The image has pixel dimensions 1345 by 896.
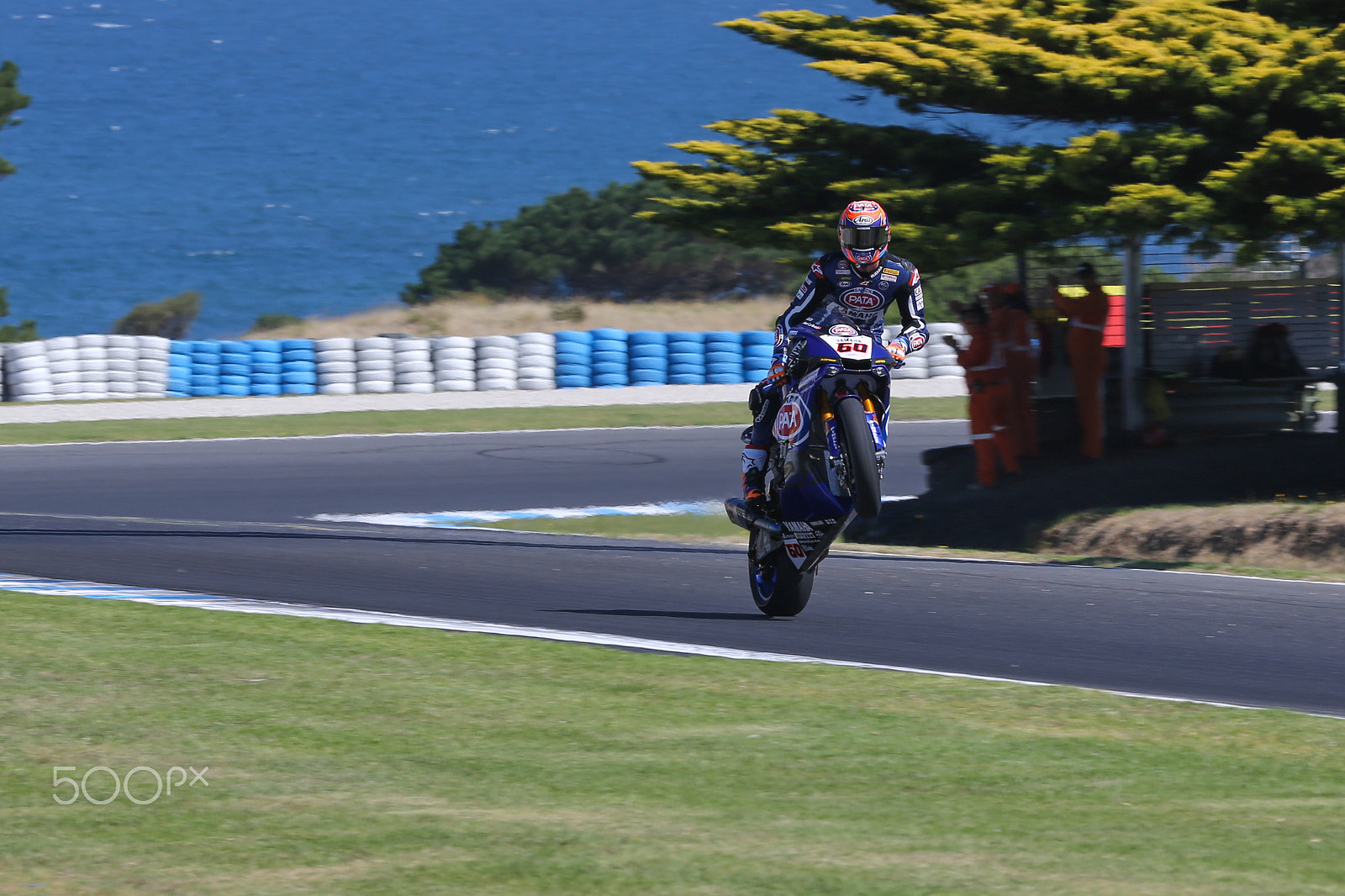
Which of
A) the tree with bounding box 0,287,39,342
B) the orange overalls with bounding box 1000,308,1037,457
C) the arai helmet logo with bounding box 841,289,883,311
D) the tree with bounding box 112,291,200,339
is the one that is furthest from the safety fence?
the arai helmet logo with bounding box 841,289,883,311

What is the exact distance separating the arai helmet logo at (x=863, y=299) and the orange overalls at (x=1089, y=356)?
272 inches

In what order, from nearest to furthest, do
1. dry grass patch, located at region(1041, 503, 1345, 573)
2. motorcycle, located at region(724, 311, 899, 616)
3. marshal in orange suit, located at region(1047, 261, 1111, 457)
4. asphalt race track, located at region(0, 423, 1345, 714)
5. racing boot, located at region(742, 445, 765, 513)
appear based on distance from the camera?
asphalt race track, located at region(0, 423, 1345, 714), motorcycle, located at region(724, 311, 899, 616), racing boot, located at region(742, 445, 765, 513), dry grass patch, located at region(1041, 503, 1345, 573), marshal in orange suit, located at region(1047, 261, 1111, 457)

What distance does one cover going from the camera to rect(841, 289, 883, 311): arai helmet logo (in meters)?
8.24

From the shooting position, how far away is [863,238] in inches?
322

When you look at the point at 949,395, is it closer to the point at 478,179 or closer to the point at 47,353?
the point at 47,353

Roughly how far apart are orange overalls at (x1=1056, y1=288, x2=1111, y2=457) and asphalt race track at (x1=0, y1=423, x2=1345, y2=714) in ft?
9.53

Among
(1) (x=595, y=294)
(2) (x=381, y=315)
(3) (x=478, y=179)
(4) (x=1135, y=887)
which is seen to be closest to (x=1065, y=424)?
(4) (x=1135, y=887)

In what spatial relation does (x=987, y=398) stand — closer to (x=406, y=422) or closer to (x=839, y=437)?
(x=839, y=437)

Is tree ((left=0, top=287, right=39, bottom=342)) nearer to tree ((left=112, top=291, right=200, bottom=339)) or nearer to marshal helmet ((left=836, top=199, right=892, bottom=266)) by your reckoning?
tree ((left=112, top=291, right=200, bottom=339))

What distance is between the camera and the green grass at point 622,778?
393 cm

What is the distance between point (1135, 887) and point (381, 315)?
1549 inches

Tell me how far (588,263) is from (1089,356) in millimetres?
34000

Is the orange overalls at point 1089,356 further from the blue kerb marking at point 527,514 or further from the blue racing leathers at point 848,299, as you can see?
the blue racing leathers at point 848,299

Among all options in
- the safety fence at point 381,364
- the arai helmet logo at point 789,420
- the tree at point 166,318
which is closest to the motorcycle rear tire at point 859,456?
the arai helmet logo at point 789,420
